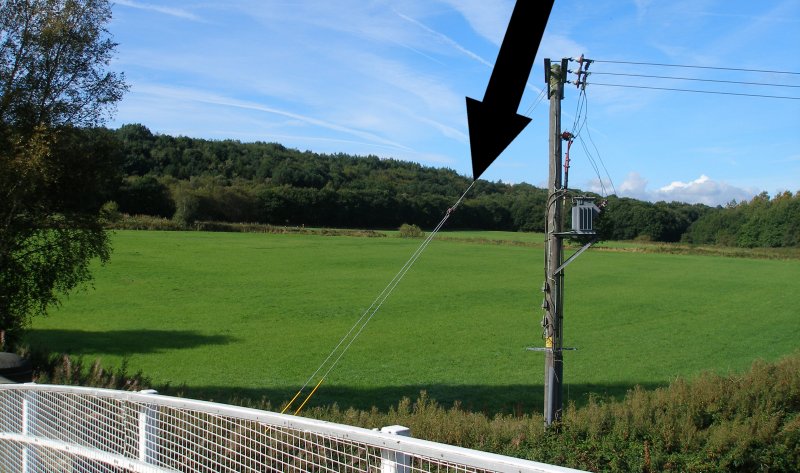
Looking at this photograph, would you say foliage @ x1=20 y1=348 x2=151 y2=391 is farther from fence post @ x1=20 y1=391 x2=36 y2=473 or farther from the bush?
the bush

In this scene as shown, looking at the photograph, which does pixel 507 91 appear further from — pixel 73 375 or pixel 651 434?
pixel 73 375

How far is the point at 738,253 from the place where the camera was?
8244cm

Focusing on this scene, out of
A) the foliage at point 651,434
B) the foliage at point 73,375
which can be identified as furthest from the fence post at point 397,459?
the foliage at point 73,375

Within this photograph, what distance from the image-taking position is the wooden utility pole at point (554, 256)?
10703 mm

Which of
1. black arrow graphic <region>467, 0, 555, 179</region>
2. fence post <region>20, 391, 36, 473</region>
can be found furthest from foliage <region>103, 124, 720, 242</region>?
black arrow graphic <region>467, 0, 555, 179</region>

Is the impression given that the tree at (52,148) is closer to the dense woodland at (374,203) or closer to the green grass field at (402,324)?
the green grass field at (402,324)

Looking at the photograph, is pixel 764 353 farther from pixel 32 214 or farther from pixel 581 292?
pixel 32 214

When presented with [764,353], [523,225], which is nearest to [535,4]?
[764,353]

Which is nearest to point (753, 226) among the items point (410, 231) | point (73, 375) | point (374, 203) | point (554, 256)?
point (410, 231)

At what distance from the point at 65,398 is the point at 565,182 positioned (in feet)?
26.3

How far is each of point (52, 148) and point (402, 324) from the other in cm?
1831

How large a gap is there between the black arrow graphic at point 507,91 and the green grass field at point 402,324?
12.6 meters

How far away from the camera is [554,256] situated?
11.0 m

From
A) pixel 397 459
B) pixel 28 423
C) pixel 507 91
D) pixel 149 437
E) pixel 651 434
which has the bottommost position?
pixel 651 434
